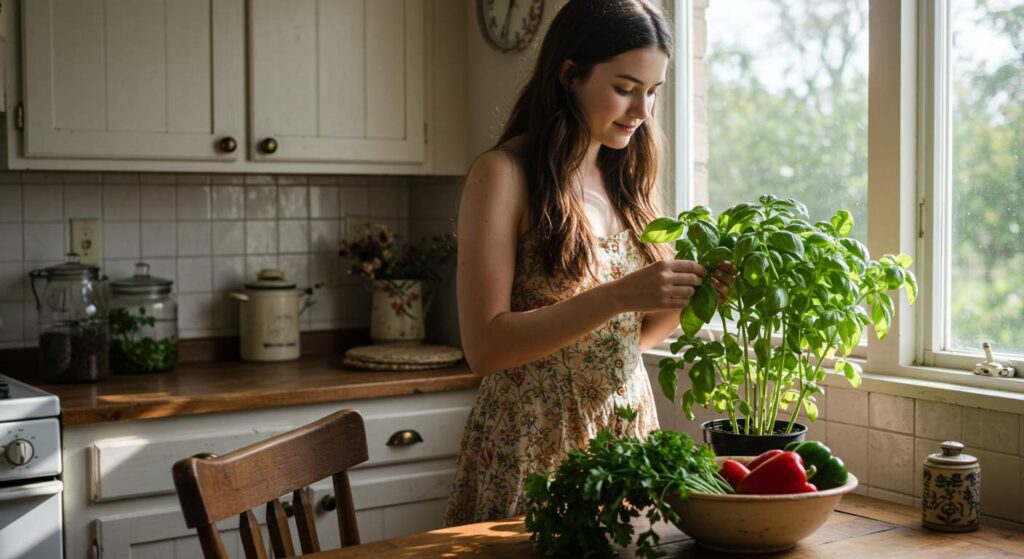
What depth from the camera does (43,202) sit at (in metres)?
2.98

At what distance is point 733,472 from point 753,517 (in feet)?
0.31

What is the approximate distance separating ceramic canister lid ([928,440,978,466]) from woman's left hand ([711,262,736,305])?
407mm

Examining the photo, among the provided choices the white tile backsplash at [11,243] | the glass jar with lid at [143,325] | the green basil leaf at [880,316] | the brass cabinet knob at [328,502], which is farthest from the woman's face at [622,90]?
the white tile backsplash at [11,243]

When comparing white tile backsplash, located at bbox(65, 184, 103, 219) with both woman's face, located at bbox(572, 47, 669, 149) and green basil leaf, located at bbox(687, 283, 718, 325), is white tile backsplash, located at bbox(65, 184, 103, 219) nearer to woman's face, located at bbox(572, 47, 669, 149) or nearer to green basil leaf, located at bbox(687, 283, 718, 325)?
woman's face, located at bbox(572, 47, 669, 149)

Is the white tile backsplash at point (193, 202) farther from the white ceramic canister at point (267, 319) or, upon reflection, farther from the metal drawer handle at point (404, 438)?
the metal drawer handle at point (404, 438)

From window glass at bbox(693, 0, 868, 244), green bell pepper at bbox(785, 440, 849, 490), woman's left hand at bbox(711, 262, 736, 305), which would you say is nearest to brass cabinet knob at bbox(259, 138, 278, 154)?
window glass at bbox(693, 0, 868, 244)

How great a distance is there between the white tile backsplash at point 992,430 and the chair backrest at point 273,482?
102 centimetres

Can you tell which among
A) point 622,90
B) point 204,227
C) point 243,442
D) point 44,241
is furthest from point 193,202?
point 622,90

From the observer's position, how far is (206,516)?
137cm

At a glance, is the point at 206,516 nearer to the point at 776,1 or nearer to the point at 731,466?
the point at 731,466

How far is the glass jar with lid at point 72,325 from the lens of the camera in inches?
108

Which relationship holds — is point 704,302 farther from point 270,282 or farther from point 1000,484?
point 270,282

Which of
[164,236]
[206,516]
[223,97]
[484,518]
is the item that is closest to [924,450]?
[484,518]

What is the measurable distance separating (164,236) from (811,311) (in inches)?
82.5
